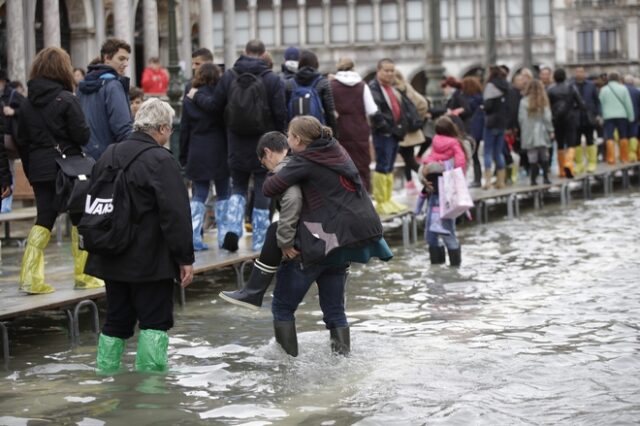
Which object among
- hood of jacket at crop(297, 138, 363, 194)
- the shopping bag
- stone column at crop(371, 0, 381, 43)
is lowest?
the shopping bag

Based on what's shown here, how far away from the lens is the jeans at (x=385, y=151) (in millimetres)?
17484

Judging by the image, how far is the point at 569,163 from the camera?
75.9ft

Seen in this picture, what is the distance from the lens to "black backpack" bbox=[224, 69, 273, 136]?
13172mm

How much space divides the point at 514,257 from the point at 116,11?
2201cm

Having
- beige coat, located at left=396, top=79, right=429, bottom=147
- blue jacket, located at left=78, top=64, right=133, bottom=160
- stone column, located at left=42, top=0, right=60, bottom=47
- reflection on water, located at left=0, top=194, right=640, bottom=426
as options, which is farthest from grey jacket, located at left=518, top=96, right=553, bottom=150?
stone column, located at left=42, top=0, right=60, bottom=47

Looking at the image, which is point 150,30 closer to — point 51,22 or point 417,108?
point 51,22

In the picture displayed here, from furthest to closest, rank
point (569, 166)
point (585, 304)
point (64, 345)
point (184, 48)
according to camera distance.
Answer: point (184, 48), point (569, 166), point (585, 304), point (64, 345)

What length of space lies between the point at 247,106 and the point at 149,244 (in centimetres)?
460

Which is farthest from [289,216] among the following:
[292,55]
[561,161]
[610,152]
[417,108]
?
[610,152]

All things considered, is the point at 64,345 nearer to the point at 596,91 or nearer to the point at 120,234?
the point at 120,234

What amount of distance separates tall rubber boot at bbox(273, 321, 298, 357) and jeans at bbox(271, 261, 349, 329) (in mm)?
34

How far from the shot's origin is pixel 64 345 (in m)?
10.8

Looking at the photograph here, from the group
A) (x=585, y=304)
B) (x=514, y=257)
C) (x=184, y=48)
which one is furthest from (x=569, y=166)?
(x=184, y=48)

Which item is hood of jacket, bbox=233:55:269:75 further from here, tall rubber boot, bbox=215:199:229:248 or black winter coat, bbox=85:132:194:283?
black winter coat, bbox=85:132:194:283
